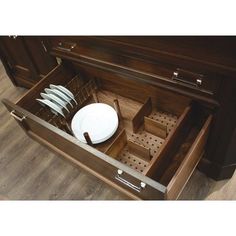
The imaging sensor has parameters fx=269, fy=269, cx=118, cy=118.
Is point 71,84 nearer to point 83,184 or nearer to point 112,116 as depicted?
point 112,116

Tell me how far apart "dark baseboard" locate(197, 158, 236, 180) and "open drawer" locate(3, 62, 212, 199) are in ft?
0.45

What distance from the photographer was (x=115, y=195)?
1140 millimetres

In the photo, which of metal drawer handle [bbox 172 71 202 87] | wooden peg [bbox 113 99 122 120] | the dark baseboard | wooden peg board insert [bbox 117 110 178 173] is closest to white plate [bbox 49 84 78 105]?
wooden peg [bbox 113 99 122 120]

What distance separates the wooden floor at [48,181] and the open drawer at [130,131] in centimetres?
17

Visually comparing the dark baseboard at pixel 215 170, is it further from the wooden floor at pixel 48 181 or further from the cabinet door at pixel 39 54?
the cabinet door at pixel 39 54

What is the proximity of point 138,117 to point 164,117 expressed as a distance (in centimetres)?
12

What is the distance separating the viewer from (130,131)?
1.08m

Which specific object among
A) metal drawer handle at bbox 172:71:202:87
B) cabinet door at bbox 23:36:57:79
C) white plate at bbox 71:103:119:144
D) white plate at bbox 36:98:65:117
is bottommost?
white plate at bbox 71:103:119:144

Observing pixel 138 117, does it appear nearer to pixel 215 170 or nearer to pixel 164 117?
pixel 164 117

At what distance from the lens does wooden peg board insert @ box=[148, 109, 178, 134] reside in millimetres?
1051

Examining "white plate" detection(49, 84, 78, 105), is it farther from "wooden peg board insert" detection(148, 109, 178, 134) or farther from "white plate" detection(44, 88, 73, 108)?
"wooden peg board insert" detection(148, 109, 178, 134)

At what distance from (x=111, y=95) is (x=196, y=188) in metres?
0.54

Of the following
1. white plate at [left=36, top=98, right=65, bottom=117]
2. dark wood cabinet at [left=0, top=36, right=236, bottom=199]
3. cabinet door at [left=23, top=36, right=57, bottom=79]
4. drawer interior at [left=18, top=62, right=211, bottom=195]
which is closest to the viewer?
dark wood cabinet at [left=0, top=36, right=236, bottom=199]

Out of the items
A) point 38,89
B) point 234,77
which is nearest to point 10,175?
point 38,89
